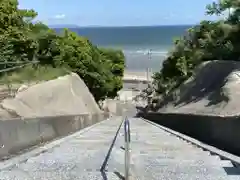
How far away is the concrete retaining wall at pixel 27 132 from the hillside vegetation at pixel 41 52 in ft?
15.1

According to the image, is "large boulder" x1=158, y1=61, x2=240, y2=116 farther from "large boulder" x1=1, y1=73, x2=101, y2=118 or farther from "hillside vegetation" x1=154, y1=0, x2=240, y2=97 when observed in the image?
"large boulder" x1=1, y1=73, x2=101, y2=118

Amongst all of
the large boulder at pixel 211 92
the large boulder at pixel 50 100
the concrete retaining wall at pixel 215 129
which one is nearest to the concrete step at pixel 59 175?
the concrete retaining wall at pixel 215 129

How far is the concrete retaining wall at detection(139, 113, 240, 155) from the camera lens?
9.98m

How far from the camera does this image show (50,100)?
24234 millimetres

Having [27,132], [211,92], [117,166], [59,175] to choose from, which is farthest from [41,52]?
[59,175]

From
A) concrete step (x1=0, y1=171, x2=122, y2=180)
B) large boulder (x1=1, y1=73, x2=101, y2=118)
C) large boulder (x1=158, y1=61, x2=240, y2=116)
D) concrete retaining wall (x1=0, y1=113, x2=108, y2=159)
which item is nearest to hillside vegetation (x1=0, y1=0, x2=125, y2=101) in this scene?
large boulder (x1=1, y1=73, x2=101, y2=118)

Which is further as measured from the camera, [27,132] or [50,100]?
[50,100]

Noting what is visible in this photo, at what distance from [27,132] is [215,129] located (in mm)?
4188

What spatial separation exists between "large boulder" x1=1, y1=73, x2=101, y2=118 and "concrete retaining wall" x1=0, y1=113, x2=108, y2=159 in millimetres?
4002

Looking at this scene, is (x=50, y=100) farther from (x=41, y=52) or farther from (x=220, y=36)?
(x=220, y=36)

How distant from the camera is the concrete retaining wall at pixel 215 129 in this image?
998cm

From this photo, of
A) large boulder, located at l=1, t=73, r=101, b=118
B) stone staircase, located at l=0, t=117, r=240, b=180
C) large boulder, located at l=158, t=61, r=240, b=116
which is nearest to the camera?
stone staircase, located at l=0, t=117, r=240, b=180

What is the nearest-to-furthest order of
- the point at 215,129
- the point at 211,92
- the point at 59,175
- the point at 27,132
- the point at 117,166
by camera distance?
the point at 59,175 → the point at 117,166 → the point at 27,132 → the point at 215,129 → the point at 211,92

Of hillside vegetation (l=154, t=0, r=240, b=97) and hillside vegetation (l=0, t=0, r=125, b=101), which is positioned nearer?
hillside vegetation (l=0, t=0, r=125, b=101)
